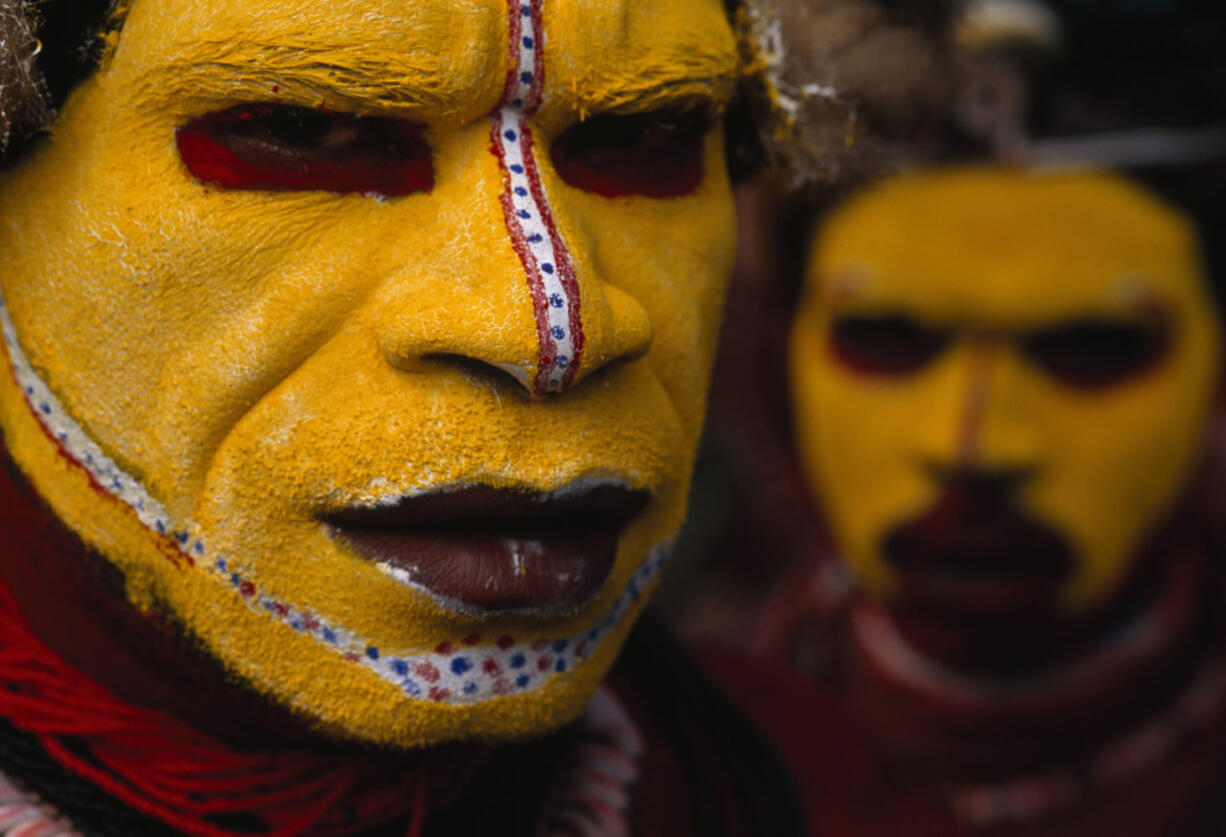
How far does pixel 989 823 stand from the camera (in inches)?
111

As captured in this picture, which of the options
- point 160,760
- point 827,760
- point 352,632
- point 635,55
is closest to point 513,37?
point 635,55

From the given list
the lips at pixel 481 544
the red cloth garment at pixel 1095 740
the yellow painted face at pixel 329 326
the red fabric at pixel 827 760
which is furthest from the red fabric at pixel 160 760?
the red cloth garment at pixel 1095 740

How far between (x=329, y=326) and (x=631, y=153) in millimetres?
368

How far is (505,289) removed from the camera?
4.01ft

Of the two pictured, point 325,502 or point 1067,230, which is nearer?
point 325,502

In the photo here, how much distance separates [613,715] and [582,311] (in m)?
0.71

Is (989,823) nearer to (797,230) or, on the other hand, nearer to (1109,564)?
(1109,564)

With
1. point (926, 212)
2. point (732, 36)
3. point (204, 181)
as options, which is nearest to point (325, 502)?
point (204, 181)

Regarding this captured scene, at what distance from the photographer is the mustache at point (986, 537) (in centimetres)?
271

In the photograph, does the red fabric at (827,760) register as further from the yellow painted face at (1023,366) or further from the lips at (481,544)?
the lips at (481,544)

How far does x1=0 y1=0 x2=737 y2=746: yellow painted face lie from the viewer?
123 centimetres

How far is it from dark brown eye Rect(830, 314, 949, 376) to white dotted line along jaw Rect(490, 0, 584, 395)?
1.63 m

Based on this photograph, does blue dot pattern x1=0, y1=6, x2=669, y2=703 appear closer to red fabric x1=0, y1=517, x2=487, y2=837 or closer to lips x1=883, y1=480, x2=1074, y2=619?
red fabric x1=0, y1=517, x2=487, y2=837

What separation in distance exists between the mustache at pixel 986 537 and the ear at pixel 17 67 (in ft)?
6.27
